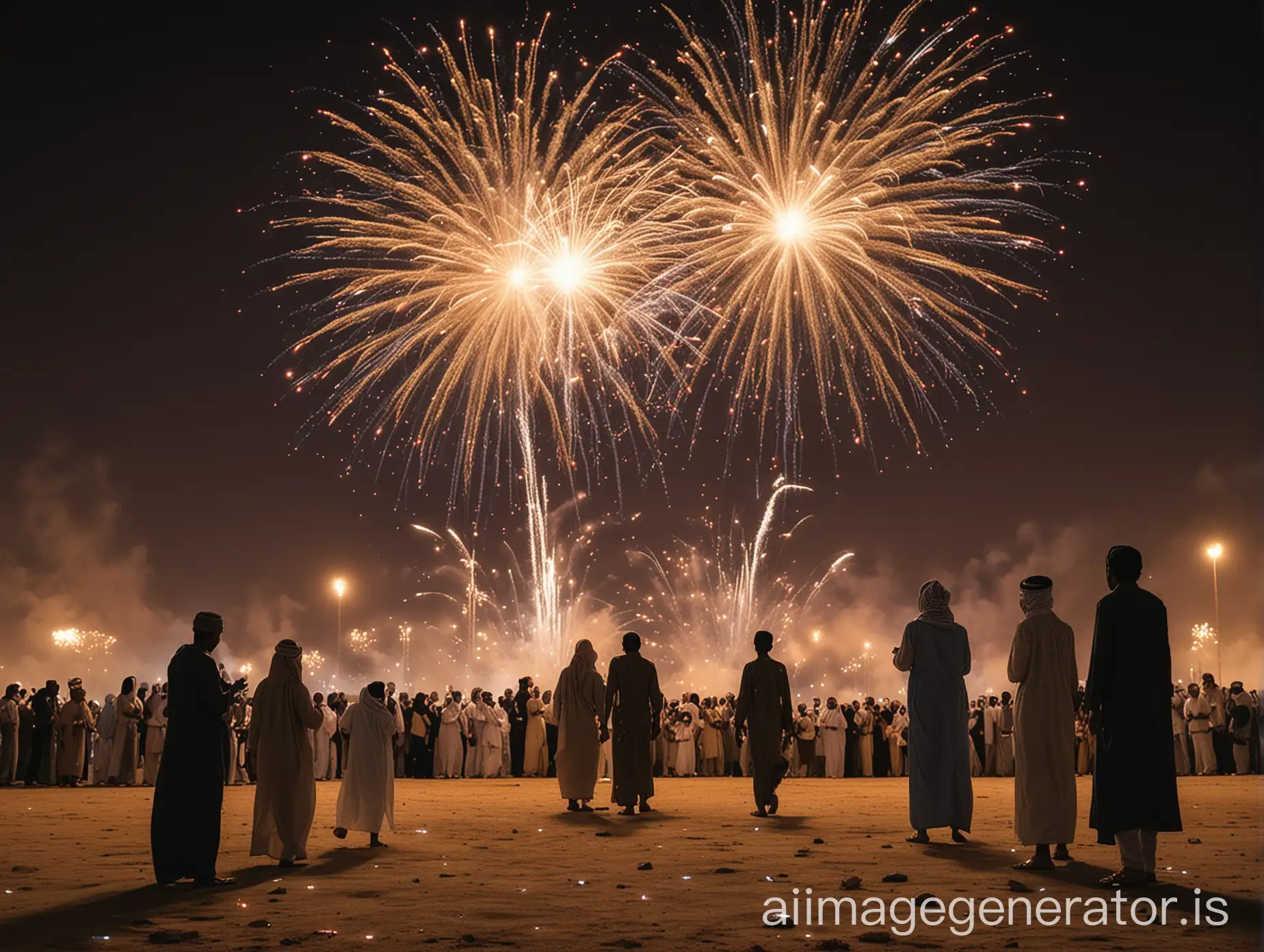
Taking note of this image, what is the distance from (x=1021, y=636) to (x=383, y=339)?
1749 centimetres

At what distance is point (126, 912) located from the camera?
7.66 m

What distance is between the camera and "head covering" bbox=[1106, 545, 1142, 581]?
8.88 metres

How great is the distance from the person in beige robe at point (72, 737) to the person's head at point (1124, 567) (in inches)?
751

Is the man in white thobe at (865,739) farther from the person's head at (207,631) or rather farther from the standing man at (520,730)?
the person's head at (207,631)

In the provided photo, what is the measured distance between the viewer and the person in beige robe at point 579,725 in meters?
15.4

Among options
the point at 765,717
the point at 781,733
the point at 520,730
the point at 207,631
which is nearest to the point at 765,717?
the point at 765,717

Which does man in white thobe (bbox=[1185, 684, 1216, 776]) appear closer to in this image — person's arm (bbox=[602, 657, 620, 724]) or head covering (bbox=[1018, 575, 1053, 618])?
person's arm (bbox=[602, 657, 620, 724])

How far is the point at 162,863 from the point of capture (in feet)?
28.8

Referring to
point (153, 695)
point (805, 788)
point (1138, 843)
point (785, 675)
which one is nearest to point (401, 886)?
point (1138, 843)

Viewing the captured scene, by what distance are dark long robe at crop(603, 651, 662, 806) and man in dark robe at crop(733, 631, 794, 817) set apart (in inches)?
41.3

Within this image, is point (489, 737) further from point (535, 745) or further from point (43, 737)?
point (43, 737)

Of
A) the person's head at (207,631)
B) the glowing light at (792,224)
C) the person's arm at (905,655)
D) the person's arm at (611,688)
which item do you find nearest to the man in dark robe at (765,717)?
the person's arm at (611,688)

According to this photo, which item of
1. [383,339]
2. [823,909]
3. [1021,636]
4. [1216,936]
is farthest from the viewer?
[383,339]

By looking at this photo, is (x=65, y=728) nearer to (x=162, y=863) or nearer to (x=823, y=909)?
(x=162, y=863)
